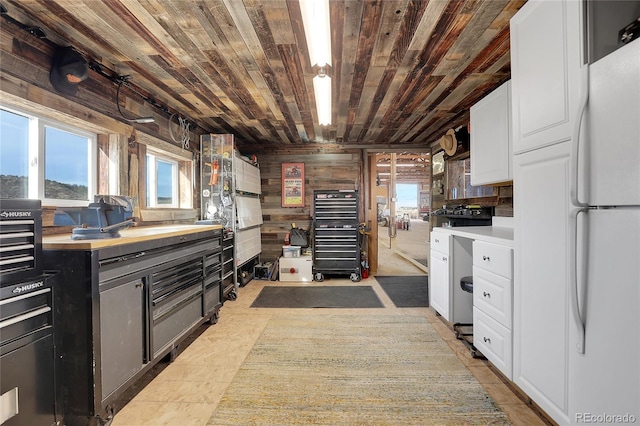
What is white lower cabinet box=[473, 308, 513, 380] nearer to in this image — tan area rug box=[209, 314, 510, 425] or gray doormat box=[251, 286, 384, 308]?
tan area rug box=[209, 314, 510, 425]

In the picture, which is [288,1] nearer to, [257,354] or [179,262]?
[179,262]

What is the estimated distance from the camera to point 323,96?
2.73 meters

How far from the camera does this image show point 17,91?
167cm

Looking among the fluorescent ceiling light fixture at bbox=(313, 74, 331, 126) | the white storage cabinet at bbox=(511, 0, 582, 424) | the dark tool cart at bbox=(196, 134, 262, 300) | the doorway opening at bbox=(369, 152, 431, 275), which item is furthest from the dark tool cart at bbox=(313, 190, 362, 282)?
the white storage cabinet at bbox=(511, 0, 582, 424)

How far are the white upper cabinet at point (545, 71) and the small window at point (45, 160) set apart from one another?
3320 millimetres

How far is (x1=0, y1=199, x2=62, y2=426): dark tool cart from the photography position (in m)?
1.14

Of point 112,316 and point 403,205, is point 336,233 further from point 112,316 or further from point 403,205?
point 403,205

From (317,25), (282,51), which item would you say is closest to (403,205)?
(282,51)

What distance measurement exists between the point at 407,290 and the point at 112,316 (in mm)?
3570

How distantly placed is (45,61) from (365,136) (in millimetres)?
3838

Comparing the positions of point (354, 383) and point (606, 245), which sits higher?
point (606, 245)

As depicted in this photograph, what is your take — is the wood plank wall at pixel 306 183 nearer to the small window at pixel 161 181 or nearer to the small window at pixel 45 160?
the small window at pixel 161 181

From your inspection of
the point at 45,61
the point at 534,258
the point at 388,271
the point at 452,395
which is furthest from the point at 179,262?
the point at 388,271

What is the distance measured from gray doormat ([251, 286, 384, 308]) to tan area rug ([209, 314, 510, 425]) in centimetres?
71
